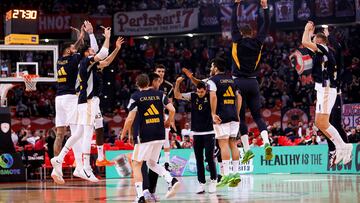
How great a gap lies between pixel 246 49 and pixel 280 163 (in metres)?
11.9

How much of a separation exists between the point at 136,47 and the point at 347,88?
1360 centimetres

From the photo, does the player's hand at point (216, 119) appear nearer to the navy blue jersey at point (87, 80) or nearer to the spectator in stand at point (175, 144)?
the navy blue jersey at point (87, 80)

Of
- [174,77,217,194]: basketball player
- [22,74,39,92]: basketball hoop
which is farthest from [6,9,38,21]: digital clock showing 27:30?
[174,77,217,194]: basketball player

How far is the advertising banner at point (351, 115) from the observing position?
30.1 meters

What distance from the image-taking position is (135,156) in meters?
13.7

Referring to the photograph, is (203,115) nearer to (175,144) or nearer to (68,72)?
(68,72)

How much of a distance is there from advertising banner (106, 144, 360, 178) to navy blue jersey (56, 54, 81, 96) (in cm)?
732

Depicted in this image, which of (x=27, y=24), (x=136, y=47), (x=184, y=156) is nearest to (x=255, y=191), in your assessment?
(x=27, y=24)

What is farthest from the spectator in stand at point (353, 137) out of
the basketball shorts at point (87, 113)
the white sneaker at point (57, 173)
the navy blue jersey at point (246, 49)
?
the white sneaker at point (57, 173)

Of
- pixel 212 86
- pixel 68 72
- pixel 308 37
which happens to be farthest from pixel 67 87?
pixel 308 37

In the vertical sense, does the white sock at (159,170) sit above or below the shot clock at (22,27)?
below

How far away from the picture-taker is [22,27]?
21.6m

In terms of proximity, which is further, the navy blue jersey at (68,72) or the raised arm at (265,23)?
the navy blue jersey at (68,72)

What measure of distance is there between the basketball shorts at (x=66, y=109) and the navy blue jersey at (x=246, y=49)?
447 centimetres
